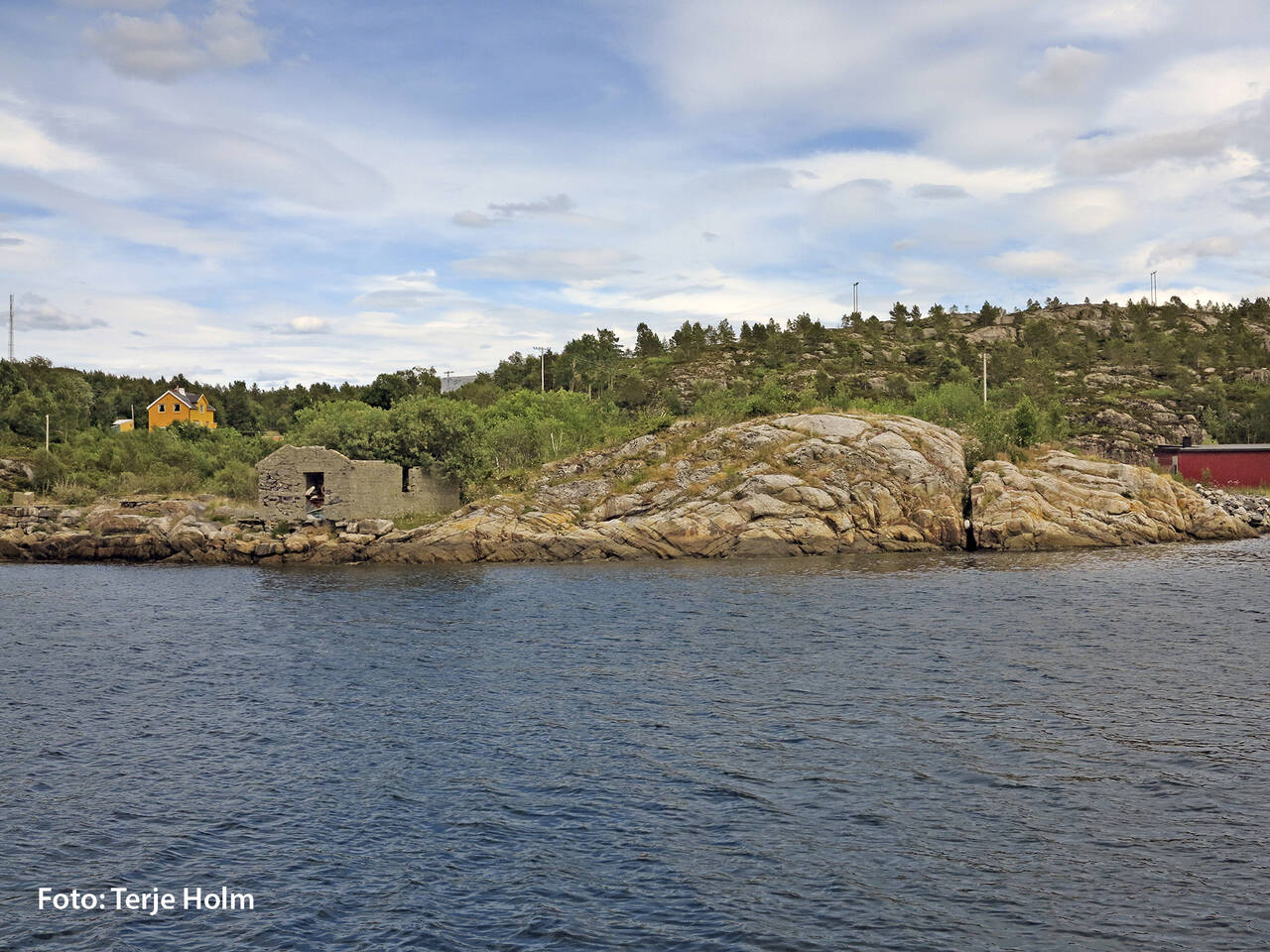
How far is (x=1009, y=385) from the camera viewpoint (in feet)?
339

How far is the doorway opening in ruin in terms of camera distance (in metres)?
60.0

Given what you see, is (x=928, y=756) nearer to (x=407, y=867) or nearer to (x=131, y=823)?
(x=407, y=867)

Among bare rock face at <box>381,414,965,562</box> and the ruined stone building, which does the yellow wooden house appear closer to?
the ruined stone building

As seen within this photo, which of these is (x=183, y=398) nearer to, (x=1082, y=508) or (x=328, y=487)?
(x=328, y=487)

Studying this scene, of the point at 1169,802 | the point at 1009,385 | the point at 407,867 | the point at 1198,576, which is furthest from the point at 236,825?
the point at 1009,385

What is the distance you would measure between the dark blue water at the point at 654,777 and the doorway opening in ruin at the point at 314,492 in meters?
23.8

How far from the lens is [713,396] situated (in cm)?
8281

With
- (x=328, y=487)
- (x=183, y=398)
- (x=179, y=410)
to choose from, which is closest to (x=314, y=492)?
(x=328, y=487)

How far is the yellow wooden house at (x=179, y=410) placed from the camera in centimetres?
11562

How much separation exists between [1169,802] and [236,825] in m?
17.4

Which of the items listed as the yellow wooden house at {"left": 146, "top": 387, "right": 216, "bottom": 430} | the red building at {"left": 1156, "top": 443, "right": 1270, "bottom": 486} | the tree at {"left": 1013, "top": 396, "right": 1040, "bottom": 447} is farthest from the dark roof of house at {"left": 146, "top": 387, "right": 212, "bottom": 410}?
the red building at {"left": 1156, "top": 443, "right": 1270, "bottom": 486}

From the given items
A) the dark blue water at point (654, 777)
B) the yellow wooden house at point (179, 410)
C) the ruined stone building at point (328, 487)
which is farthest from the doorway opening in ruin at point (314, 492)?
the yellow wooden house at point (179, 410)

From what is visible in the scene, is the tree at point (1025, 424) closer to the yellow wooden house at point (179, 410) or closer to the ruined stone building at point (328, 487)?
the ruined stone building at point (328, 487)

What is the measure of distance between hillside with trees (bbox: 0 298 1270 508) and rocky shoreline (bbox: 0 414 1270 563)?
572 cm
